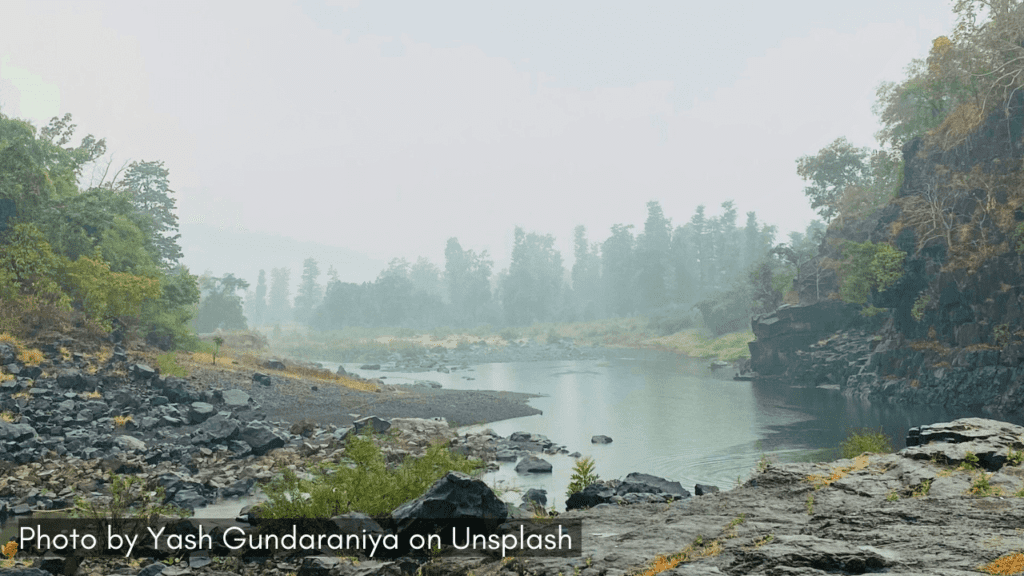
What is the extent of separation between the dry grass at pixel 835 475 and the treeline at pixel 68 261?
3089cm

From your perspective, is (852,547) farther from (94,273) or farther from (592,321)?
(592,321)

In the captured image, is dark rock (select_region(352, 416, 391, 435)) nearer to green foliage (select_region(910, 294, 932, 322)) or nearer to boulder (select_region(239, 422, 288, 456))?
boulder (select_region(239, 422, 288, 456))

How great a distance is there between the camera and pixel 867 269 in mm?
45906

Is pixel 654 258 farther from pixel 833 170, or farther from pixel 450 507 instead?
pixel 450 507

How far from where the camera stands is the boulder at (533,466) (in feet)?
71.1

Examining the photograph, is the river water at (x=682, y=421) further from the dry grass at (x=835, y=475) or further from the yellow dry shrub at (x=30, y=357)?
the yellow dry shrub at (x=30, y=357)

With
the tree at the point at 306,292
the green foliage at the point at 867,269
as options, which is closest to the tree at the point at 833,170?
the green foliage at the point at 867,269

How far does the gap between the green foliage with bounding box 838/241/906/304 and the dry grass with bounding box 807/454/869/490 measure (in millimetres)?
34085

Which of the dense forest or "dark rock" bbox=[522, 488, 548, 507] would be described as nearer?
"dark rock" bbox=[522, 488, 548, 507]

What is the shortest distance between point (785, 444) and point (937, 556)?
71.4ft

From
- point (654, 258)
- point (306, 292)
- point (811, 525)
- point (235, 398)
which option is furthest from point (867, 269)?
point (306, 292)

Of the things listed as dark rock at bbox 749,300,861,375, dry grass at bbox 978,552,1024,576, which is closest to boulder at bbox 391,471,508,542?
dry grass at bbox 978,552,1024,576

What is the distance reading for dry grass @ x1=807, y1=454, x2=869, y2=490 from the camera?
11783mm

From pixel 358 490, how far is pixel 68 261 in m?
29.3
